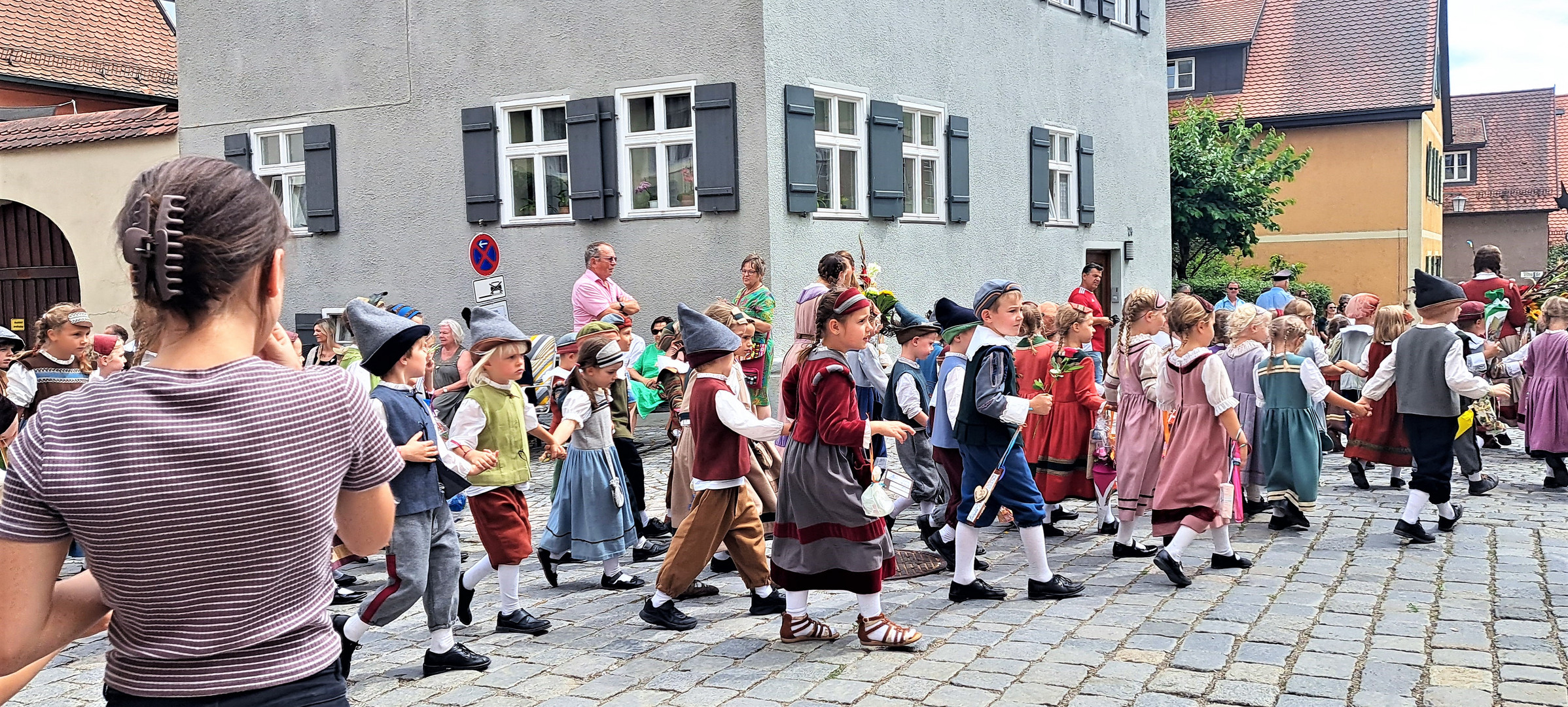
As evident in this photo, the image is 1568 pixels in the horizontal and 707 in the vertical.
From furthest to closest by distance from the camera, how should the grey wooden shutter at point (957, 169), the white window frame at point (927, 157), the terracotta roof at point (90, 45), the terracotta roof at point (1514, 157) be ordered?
the terracotta roof at point (1514, 157) → the terracotta roof at point (90, 45) → the grey wooden shutter at point (957, 169) → the white window frame at point (927, 157)

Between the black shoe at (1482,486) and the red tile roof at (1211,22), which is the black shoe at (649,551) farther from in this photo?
the red tile roof at (1211,22)

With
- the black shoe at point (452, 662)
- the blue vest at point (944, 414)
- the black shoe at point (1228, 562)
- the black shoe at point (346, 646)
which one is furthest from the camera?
the black shoe at point (1228, 562)

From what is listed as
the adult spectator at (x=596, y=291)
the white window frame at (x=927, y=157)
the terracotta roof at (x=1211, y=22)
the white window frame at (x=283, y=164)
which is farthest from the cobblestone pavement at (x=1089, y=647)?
the terracotta roof at (x=1211, y=22)

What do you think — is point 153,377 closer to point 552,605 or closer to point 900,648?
point 900,648

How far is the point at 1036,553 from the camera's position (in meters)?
6.63

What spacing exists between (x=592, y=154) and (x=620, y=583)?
837cm

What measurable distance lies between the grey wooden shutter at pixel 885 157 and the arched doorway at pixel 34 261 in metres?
13.1

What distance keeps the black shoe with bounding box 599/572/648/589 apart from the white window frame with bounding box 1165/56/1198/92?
37.2 metres

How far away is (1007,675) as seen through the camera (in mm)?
5250

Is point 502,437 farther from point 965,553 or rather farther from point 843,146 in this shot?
point 843,146

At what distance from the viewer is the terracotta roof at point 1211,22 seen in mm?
40438

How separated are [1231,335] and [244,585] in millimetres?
8055

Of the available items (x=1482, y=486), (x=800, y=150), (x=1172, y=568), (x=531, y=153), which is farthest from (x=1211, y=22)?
(x=1172, y=568)

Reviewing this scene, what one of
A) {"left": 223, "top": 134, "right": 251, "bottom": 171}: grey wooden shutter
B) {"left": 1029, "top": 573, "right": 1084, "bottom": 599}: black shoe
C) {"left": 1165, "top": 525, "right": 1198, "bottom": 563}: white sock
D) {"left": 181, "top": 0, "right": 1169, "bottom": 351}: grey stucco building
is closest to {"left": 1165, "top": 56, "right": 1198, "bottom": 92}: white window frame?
{"left": 181, "top": 0, "right": 1169, "bottom": 351}: grey stucco building
